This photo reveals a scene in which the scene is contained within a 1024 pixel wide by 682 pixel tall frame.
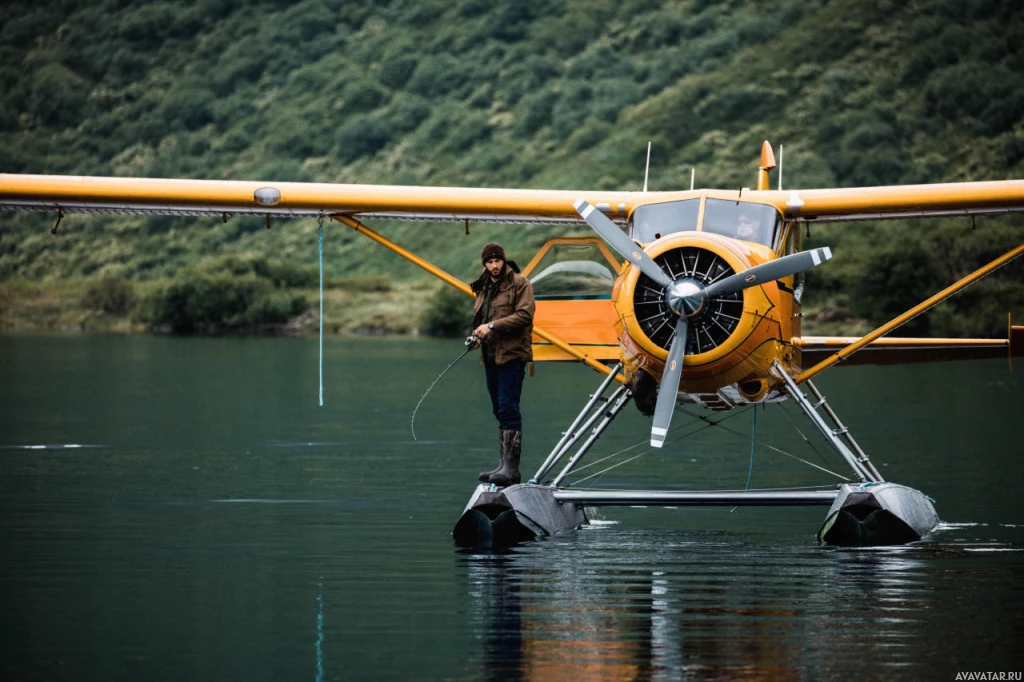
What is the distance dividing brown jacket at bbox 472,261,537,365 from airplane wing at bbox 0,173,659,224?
1514mm

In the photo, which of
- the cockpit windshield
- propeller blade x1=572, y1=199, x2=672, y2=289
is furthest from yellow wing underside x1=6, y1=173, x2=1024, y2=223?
propeller blade x1=572, y1=199, x2=672, y2=289

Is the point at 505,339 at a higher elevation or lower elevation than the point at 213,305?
lower

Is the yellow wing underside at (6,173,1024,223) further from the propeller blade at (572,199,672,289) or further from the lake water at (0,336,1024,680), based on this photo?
the lake water at (0,336,1024,680)

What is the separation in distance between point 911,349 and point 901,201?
251 cm

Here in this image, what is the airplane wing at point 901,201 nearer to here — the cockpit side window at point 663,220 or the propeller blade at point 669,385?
the cockpit side window at point 663,220

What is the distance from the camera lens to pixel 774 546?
10.7m

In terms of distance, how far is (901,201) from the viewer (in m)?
12.0

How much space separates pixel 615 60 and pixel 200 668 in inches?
5489

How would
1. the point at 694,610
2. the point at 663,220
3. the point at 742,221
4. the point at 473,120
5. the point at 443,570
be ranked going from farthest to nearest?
the point at 473,120 < the point at 663,220 < the point at 742,221 < the point at 443,570 < the point at 694,610

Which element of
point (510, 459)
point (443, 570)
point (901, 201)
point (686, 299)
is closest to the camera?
point (443, 570)

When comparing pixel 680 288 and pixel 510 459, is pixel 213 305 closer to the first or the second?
pixel 510 459

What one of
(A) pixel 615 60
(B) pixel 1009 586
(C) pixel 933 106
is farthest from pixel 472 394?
(A) pixel 615 60

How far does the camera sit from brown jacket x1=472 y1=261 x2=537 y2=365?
10.8 meters

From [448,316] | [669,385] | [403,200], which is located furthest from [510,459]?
[448,316]
